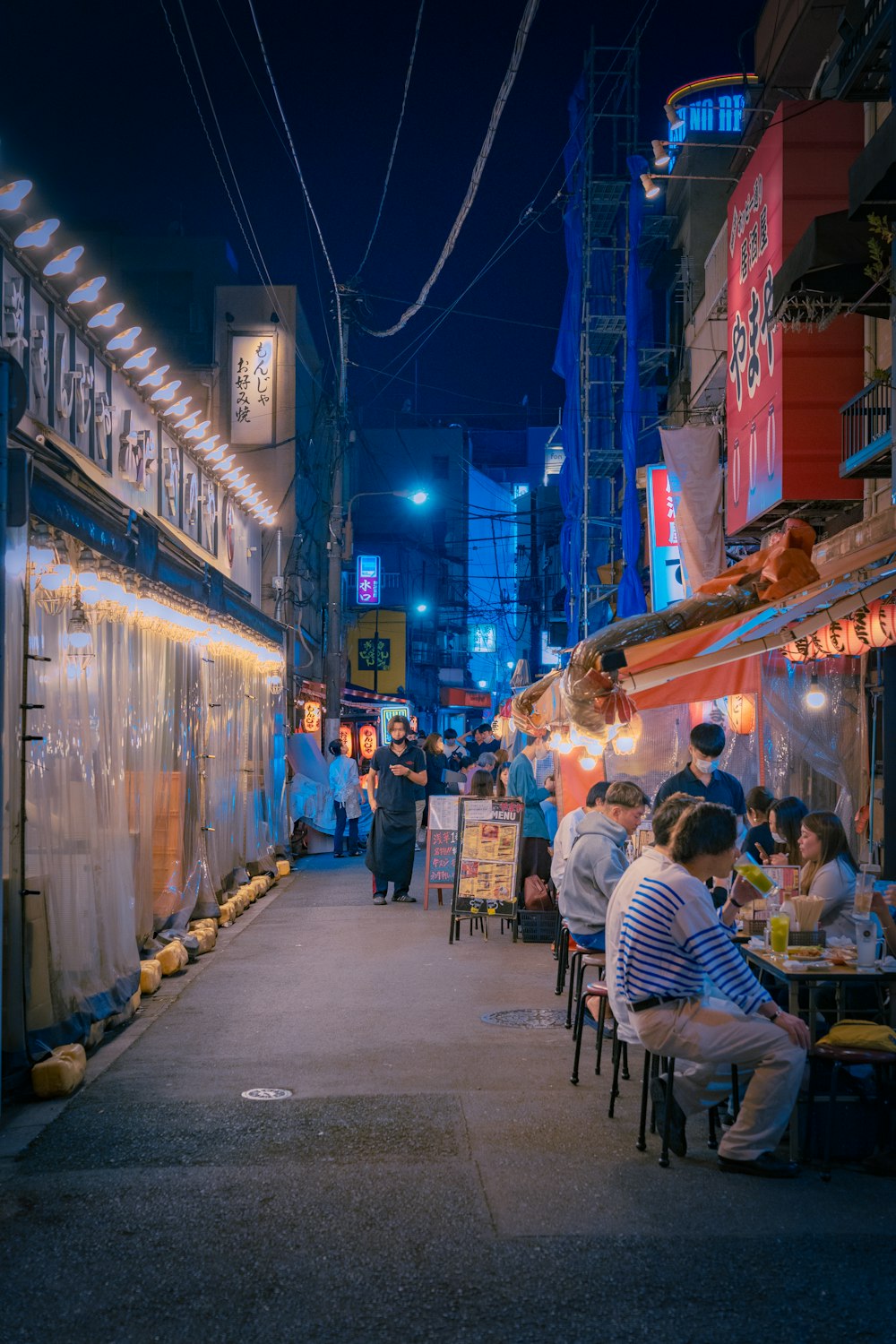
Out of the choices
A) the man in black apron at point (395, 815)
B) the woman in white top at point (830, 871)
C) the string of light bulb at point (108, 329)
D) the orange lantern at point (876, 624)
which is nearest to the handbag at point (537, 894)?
the man in black apron at point (395, 815)

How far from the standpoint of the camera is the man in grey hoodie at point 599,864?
8820mm

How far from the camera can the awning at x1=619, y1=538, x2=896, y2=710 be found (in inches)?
323

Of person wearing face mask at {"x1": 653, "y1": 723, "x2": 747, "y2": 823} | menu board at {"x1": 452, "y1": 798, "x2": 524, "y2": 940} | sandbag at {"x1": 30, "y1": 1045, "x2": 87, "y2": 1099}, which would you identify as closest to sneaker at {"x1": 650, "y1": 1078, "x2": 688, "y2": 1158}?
sandbag at {"x1": 30, "y1": 1045, "x2": 87, "y2": 1099}

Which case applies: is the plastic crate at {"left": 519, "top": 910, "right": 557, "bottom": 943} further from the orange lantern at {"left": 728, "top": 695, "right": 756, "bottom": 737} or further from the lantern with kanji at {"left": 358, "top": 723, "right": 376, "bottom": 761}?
the lantern with kanji at {"left": 358, "top": 723, "right": 376, "bottom": 761}

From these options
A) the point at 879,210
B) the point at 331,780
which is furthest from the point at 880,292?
the point at 331,780

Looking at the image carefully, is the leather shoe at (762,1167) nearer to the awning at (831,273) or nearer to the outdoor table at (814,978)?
the outdoor table at (814,978)

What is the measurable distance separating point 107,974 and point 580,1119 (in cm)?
387

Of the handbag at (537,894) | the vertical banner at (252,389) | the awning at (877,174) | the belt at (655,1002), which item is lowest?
the handbag at (537,894)

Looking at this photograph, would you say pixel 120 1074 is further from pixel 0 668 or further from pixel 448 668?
pixel 448 668

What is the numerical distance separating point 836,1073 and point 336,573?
68.5 ft

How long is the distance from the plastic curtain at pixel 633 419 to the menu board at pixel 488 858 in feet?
28.6

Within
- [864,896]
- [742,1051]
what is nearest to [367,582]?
[864,896]

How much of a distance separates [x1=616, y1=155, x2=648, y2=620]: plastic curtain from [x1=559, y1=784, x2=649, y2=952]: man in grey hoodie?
43.0ft

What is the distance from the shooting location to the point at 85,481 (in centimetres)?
859
